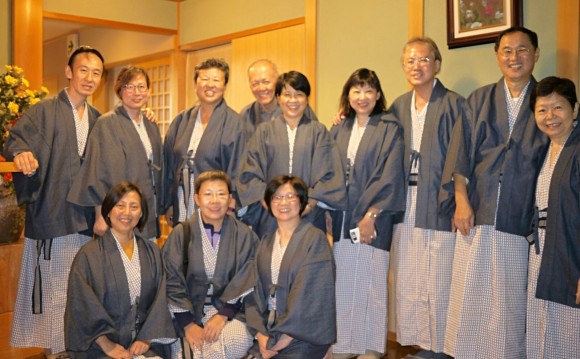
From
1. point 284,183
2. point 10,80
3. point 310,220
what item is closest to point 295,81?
point 284,183

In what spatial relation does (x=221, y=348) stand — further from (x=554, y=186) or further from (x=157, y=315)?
(x=554, y=186)

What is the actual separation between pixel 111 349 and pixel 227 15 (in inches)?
152

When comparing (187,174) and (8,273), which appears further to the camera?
(8,273)

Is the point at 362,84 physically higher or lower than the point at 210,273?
higher

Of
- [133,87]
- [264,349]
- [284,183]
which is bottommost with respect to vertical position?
[264,349]

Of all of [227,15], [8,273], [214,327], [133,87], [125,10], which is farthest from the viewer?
[125,10]

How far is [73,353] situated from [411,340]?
5.82 ft

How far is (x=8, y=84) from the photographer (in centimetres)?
427

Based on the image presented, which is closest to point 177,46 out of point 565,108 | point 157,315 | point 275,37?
point 275,37

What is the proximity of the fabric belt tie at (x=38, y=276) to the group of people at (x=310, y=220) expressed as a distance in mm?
10

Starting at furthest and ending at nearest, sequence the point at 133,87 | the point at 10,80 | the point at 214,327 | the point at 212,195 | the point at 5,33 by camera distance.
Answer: the point at 5,33
the point at 10,80
the point at 133,87
the point at 212,195
the point at 214,327

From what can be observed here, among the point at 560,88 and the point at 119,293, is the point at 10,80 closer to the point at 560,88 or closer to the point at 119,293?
the point at 119,293

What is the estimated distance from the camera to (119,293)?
2736 millimetres

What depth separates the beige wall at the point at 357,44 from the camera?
13.4 feet
